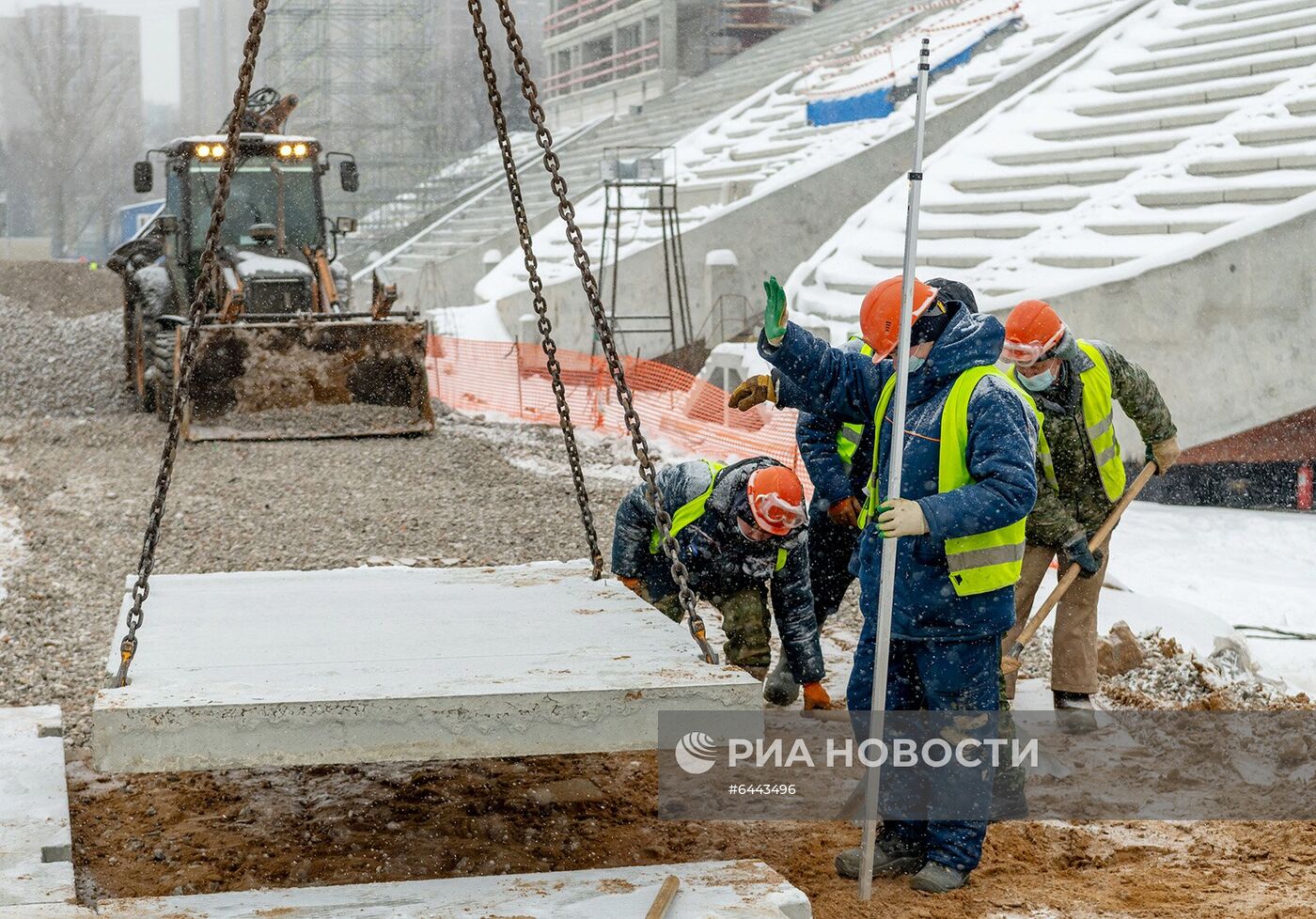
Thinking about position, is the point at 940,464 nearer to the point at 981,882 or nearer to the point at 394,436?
the point at 981,882

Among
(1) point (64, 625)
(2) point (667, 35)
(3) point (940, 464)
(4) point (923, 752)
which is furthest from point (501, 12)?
(2) point (667, 35)

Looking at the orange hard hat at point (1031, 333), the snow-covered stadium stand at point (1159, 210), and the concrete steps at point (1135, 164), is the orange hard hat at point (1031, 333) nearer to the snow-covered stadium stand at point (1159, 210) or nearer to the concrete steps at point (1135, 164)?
the snow-covered stadium stand at point (1159, 210)

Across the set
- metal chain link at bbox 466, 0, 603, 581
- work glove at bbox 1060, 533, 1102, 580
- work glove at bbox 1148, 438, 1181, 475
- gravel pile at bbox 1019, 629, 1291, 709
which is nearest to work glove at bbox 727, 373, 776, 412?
metal chain link at bbox 466, 0, 603, 581

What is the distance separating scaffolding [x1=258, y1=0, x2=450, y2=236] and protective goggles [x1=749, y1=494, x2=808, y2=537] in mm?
34957

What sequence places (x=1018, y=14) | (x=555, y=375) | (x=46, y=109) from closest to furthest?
(x=555, y=375), (x=1018, y=14), (x=46, y=109)

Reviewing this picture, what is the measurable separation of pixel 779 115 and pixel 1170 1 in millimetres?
8866

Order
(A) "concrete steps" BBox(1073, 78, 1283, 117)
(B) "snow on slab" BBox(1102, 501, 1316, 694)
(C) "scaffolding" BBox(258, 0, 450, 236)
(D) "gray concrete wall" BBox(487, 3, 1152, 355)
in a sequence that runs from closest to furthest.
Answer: (B) "snow on slab" BBox(1102, 501, 1316, 694) → (A) "concrete steps" BBox(1073, 78, 1283, 117) → (D) "gray concrete wall" BBox(487, 3, 1152, 355) → (C) "scaffolding" BBox(258, 0, 450, 236)

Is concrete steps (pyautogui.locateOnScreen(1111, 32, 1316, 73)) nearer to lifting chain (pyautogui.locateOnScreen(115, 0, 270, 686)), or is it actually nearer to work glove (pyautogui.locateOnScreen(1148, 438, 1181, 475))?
work glove (pyautogui.locateOnScreen(1148, 438, 1181, 475))

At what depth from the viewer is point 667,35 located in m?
35.6

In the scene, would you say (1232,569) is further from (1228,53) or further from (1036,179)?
(1228,53)

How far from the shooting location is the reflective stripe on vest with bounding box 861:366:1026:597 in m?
3.69

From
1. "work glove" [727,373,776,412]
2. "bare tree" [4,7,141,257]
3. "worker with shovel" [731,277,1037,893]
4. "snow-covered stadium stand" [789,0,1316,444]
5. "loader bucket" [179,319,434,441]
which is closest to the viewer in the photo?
"worker with shovel" [731,277,1037,893]

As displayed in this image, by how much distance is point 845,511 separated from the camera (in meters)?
5.10

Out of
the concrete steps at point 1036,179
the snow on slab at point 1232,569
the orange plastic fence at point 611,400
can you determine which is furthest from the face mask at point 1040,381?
the concrete steps at point 1036,179
